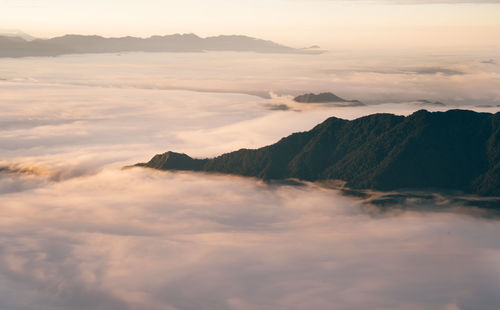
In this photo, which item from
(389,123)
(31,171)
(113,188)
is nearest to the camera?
(389,123)

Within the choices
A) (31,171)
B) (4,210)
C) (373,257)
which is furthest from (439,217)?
(31,171)

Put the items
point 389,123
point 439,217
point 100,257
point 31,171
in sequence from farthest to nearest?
point 31,171, point 389,123, point 439,217, point 100,257

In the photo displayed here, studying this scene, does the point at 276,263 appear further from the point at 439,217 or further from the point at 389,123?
the point at 389,123

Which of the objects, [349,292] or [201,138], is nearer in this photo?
[349,292]

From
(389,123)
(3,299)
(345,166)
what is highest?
(389,123)

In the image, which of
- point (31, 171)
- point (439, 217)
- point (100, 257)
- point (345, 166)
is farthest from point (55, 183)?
point (439, 217)

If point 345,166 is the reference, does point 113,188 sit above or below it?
below

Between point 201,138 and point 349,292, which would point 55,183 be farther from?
point 349,292
